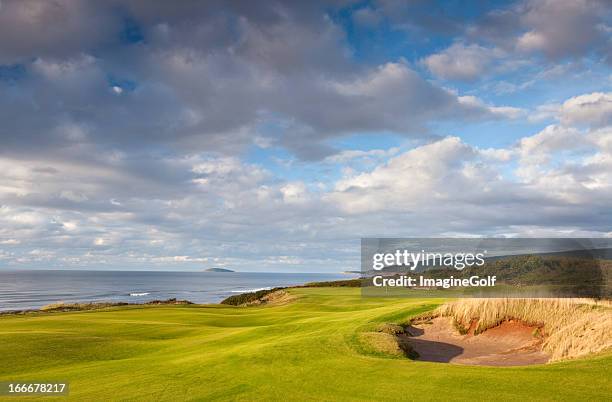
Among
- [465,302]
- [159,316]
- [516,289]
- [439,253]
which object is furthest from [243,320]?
[516,289]

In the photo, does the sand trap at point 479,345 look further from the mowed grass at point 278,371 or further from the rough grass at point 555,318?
the mowed grass at point 278,371

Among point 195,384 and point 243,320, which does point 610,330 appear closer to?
point 195,384

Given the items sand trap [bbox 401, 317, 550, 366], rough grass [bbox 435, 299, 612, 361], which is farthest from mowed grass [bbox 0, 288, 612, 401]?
rough grass [bbox 435, 299, 612, 361]

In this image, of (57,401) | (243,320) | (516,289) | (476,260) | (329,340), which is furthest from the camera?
(243,320)

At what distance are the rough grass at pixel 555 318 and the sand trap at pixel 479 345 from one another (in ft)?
1.22

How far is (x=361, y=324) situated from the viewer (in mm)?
17969

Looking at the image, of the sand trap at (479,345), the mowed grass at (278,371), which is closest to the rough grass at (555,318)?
the sand trap at (479,345)

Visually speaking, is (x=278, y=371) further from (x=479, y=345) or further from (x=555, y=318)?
(x=555, y=318)

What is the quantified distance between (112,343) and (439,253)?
17.8m

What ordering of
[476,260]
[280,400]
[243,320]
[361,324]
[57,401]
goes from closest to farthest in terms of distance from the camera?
[280,400], [57,401], [361,324], [476,260], [243,320]

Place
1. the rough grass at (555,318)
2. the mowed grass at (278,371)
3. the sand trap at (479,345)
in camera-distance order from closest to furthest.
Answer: the mowed grass at (278,371) < the rough grass at (555,318) < the sand trap at (479,345)

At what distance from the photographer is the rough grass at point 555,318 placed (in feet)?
43.0

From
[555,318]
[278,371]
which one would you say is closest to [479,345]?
[555,318]

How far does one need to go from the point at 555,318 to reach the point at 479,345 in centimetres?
298
